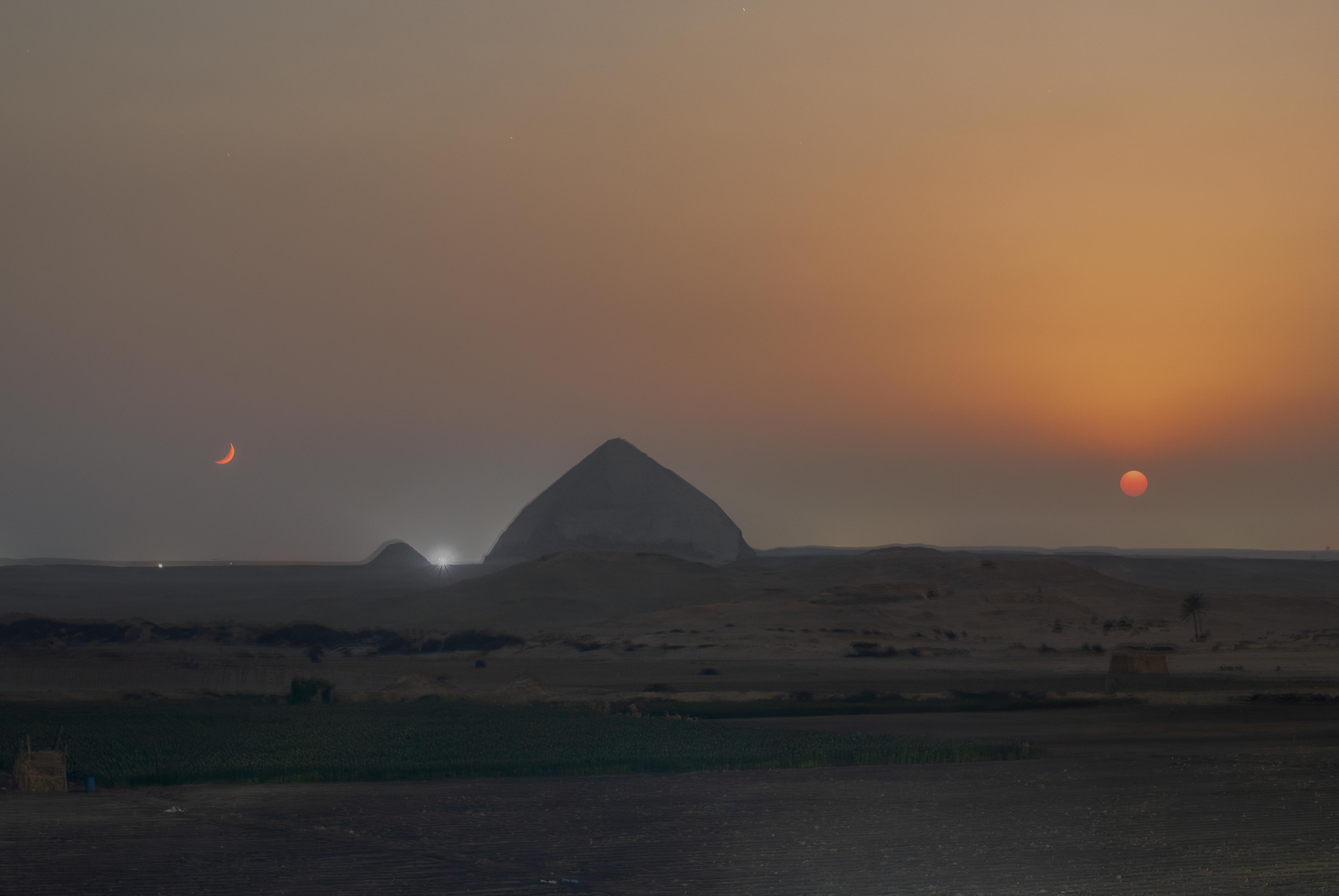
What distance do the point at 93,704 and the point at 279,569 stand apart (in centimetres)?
15759

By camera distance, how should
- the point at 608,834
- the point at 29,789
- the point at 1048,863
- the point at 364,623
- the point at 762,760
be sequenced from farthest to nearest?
the point at 364,623, the point at 762,760, the point at 29,789, the point at 608,834, the point at 1048,863

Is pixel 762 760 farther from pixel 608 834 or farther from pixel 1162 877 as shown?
pixel 1162 877

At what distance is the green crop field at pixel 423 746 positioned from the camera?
18.2 meters

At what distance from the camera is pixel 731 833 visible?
13.1 meters

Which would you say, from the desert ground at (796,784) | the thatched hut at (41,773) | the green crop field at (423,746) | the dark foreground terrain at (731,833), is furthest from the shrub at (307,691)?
the dark foreground terrain at (731,833)

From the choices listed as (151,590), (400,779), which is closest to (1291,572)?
(151,590)

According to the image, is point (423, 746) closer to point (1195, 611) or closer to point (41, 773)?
point (41, 773)

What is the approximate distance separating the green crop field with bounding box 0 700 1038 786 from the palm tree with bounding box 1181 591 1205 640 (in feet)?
150

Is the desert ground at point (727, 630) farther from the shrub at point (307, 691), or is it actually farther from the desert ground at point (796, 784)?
the shrub at point (307, 691)

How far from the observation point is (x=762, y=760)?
19.2 metres

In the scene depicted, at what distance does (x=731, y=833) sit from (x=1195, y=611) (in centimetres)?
5922

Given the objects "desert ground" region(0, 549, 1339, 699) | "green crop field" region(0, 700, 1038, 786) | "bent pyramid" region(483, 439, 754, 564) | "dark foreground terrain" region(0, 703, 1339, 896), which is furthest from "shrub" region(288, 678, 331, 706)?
"bent pyramid" region(483, 439, 754, 564)

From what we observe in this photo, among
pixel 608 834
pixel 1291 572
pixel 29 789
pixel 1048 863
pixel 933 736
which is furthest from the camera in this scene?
pixel 1291 572

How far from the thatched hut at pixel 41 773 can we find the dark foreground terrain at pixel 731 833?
0.40m
